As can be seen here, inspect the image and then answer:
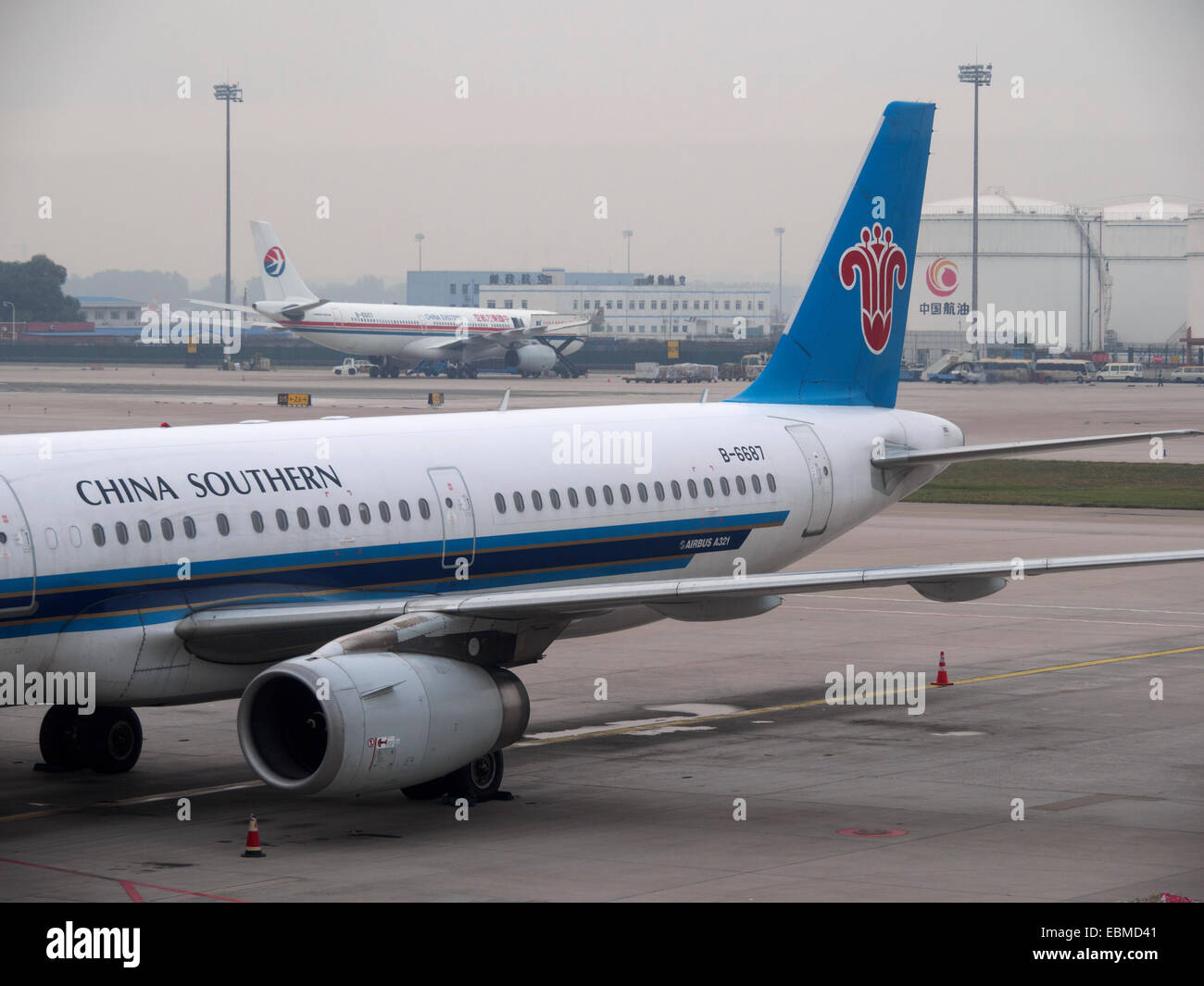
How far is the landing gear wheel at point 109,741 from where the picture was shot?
22.6 m

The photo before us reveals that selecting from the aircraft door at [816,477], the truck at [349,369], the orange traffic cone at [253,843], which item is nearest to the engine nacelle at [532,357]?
the truck at [349,369]

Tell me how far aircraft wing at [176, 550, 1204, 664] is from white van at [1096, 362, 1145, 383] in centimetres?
13234

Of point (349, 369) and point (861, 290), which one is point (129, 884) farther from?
point (349, 369)

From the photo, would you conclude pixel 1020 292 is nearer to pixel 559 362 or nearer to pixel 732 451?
pixel 559 362

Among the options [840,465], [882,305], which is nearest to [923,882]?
[840,465]

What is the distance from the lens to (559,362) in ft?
490

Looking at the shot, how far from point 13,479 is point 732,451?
37.8 ft

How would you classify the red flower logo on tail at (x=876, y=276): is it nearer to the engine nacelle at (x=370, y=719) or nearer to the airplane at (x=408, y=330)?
the engine nacelle at (x=370, y=719)

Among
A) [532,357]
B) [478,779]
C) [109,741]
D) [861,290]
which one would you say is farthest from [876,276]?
[532,357]

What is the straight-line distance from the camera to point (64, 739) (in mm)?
22625

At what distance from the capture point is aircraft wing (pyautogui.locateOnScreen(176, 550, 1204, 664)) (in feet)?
65.4

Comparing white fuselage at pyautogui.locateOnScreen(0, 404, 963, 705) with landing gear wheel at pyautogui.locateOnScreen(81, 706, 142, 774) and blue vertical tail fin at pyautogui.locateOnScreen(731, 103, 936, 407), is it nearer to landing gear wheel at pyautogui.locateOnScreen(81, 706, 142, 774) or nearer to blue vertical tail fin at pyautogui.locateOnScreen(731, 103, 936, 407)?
blue vertical tail fin at pyautogui.locateOnScreen(731, 103, 936, 407)

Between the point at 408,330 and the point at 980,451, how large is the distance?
117420 mm

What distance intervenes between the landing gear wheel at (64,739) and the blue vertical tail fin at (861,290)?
1294cm
